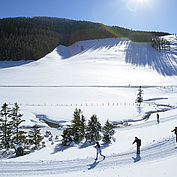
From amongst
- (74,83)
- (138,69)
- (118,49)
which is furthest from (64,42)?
(74,83)

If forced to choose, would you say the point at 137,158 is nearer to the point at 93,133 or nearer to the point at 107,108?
the point at 93,133

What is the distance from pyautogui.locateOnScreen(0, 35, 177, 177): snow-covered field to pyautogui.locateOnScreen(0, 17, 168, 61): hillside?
959cm

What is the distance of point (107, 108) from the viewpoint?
97.0 feet

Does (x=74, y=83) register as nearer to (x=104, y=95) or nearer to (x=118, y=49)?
(x=104, y=95)

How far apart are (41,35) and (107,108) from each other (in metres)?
106

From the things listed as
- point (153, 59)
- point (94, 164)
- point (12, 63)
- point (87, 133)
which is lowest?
point (87, 133)

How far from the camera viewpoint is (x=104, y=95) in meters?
38.5

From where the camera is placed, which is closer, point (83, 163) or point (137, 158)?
point (137, 158)

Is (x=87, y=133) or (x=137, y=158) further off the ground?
(x=137, y=158)

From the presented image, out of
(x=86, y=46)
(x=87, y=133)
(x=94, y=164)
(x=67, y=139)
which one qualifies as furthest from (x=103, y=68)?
(x=94, y=164)

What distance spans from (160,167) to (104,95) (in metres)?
30.8

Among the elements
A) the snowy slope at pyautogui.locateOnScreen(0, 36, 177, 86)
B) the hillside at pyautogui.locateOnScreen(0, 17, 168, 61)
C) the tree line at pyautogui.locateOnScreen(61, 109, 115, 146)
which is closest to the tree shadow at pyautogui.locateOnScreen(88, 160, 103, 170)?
the tree line at pyautogui.locateOnScreen(61, 109, 115, 146)

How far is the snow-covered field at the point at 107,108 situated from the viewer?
29.6 feet

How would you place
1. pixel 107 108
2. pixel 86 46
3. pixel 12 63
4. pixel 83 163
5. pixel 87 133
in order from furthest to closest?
1. pixel 86 46
2. pixel 12 63
3. pixel 107 108
4. pixel 87 133
5. pixel 83 163
